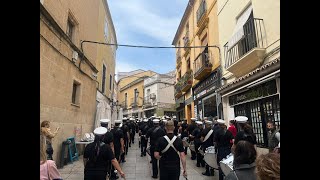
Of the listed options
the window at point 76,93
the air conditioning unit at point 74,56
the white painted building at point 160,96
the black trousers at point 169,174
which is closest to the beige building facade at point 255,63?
the black trousers at point 169,174

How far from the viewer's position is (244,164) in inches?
114

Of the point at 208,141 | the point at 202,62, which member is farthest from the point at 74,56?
the point at 202,62

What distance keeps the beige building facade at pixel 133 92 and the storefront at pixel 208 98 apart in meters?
23.5

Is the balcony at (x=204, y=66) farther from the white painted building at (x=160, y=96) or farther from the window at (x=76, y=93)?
the white painted building at (x=160, y=96)

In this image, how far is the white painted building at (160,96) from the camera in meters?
34.3

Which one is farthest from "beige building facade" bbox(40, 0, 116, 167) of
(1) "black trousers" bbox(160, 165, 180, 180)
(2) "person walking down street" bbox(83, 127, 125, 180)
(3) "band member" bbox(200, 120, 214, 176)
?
(3) "band member" bbox(200, 120, 214, 176)

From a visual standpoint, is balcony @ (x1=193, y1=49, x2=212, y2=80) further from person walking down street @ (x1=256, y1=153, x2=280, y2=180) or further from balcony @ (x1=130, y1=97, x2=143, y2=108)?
balcony @ (x1=130, y1=97, x2=143, y2=108)

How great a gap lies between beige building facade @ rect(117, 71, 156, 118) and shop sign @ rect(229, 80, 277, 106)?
29412mm

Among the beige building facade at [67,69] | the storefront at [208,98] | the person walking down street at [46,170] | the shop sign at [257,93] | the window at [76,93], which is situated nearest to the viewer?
the person walking down street at [46,170]

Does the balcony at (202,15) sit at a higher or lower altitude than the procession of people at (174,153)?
higher

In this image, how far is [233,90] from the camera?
979 centimetres
